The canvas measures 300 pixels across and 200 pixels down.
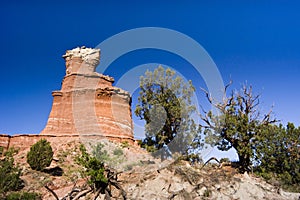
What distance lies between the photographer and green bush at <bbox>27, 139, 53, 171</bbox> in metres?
25.0

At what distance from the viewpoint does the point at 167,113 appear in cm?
2377

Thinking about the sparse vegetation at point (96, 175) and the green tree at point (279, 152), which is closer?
the sparse vegetation at point (96, 175)

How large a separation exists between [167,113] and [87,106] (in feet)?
58.2

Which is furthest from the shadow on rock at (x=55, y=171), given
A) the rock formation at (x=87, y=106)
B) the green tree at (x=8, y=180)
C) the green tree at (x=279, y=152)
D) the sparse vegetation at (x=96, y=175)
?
the green tree at (x=279, y=152)

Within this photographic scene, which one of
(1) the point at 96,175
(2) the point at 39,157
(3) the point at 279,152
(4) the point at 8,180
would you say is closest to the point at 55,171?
(2) the point at 39,157

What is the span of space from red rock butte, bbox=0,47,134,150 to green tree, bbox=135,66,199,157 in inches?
508

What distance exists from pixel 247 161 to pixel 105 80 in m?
25.3

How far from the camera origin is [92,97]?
39344 millimetres

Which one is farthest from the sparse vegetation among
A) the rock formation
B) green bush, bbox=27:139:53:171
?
the rock formation

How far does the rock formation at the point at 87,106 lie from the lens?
36.8 metres

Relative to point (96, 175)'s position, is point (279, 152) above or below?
above

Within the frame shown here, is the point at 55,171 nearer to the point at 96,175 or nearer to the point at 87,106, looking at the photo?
the point at 96,175

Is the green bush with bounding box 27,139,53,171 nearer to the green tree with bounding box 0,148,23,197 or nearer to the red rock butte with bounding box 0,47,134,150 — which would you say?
the green tree with bounding box 0,148,23,197

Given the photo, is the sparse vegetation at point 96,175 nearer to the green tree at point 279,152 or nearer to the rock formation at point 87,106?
the green tree at point 279,152
